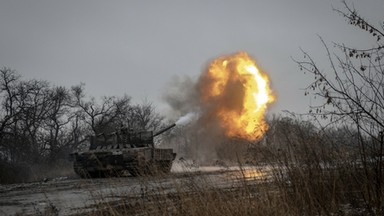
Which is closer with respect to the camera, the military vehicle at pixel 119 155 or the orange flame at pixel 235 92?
the military vehicle at pixel 119 155

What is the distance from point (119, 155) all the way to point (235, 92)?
9.02m

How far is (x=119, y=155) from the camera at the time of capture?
19188 millimetres

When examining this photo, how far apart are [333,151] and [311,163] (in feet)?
1.15

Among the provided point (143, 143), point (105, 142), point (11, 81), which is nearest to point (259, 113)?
point (143, 143)

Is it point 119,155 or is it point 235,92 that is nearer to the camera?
point 119,155

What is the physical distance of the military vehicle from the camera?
1909 cm

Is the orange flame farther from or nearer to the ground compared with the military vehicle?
farther from the ground

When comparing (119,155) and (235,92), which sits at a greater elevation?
(235,92)

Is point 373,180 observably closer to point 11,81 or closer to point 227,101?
point 227,101

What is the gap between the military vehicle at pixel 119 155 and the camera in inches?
752

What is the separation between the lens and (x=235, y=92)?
25.0m

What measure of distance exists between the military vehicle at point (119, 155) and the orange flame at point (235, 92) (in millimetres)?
5064

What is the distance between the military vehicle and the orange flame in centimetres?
506

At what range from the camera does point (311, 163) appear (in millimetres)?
5387
